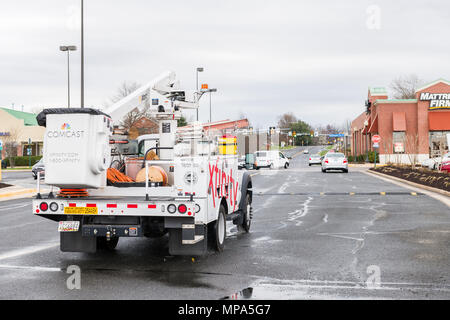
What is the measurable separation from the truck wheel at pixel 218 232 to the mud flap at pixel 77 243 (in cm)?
185

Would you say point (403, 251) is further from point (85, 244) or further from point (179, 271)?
point (85, 244)

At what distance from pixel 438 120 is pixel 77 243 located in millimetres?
53808

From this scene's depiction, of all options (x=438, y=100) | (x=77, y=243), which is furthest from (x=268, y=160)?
(x=77, y=243)

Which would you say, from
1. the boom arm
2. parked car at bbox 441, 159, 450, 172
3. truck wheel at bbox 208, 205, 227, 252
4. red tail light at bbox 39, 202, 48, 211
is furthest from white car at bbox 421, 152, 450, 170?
red tail light at bbox 39, 202, 48, 211

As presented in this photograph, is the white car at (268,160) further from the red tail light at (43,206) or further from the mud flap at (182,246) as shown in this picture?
the red tail light at (43,206)

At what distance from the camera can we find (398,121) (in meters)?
56.4

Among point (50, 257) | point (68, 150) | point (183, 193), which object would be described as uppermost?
point (68, 150)

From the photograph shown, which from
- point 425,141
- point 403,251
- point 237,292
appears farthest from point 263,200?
point 425,141

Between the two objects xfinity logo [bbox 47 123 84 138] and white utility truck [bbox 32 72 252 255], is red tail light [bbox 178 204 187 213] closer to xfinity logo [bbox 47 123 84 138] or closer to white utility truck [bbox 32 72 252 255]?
white utility truck [bbox 32 72 252 255]

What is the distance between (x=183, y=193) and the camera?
7.43 metres

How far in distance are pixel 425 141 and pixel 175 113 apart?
5207cm

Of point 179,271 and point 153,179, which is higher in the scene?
point 153,179

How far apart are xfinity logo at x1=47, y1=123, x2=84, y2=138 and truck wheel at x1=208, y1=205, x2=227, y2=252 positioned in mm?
2584

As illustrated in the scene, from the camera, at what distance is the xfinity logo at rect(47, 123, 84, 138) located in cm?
720
